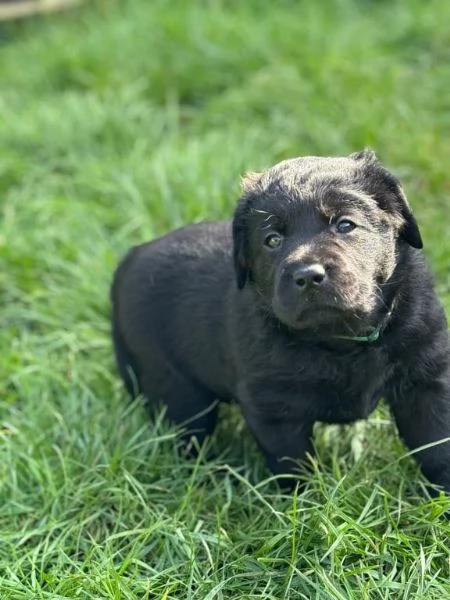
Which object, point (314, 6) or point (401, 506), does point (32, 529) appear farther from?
point (314, 6)

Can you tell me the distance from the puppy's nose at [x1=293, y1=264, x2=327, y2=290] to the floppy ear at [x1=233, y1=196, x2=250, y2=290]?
49 centimetres

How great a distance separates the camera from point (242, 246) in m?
3.60

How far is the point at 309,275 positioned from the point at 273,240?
379 millimetres

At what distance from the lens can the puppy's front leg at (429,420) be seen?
11.3 feet

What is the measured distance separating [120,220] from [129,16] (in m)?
3.21

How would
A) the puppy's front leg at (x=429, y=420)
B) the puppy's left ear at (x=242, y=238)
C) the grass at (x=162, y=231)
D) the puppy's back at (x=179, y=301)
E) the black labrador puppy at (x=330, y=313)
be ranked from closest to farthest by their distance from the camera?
the black labrador puppy at (x=330, y=313) → the grass at (x=162, y=231) → the puppy's front leg at (x=429, y=420) → the puppy's left ear at (x=242, y=238) → the puppy's back at (x=179, y=301)

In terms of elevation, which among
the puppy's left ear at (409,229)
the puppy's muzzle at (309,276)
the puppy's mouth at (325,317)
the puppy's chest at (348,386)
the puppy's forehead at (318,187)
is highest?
the puppy's forehead at (318,187)

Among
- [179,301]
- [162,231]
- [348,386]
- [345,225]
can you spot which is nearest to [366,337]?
[348,386]

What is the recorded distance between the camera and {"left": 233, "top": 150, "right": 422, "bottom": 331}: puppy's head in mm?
3139

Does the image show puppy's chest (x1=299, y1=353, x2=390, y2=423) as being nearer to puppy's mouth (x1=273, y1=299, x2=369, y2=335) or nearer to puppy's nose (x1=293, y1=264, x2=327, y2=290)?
puppy's mouth (x1=273, y1=299, x2=369, y2=335)

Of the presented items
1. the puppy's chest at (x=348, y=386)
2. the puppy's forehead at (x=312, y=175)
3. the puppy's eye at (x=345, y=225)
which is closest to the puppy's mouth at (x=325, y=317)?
the puppy's chest at (x=348, y=386)

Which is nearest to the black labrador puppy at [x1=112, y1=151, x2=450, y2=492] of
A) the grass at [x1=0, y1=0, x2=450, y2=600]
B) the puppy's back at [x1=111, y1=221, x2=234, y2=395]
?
the puppy's back at [x1=111, y1=221, x2=234, y2=395]

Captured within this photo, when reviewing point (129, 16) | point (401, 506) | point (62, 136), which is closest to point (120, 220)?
point (62, 136)

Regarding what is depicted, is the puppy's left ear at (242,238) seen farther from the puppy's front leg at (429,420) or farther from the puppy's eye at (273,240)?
the puppy's front leg at (429,420)
